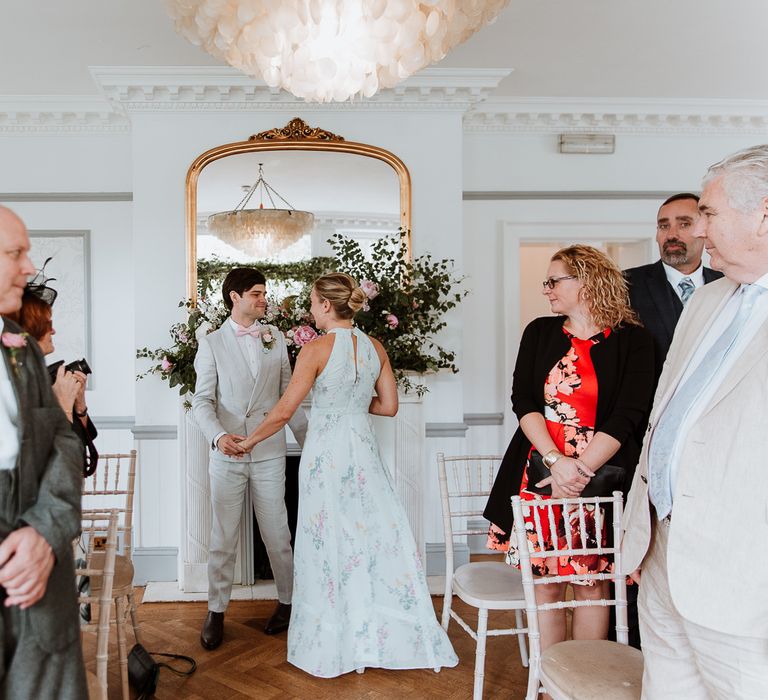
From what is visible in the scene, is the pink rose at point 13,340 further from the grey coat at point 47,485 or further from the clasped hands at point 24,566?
the clasped hands at point 24,566

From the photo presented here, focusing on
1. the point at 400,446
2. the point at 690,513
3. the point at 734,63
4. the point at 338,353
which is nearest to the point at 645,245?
the point at 734,63

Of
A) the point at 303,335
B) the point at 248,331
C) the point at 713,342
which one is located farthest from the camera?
the point at 303,335

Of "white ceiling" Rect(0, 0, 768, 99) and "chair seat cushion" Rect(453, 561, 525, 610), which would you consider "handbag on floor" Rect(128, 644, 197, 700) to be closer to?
"chair seat cushion" Rect(453, 561, 525, 610)

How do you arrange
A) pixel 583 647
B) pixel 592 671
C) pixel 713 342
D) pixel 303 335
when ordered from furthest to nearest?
1. pixel 303 335
2. pixel 583 647
3. pixel 592 671
4. pixel 713 342

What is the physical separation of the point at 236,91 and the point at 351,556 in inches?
109

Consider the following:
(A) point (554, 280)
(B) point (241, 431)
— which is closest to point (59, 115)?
(B) point (241, 431)

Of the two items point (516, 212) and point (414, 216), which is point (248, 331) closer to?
point (414, 216)

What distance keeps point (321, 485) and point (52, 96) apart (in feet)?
10.6

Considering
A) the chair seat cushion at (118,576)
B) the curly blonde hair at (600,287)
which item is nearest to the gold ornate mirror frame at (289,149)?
the chair seat cushion at (118,576)

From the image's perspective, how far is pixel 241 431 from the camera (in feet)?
10.4

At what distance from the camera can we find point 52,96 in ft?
13.9

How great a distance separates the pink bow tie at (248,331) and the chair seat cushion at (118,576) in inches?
43.7

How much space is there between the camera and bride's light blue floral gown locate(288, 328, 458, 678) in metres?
2.72

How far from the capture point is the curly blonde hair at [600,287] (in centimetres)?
226
